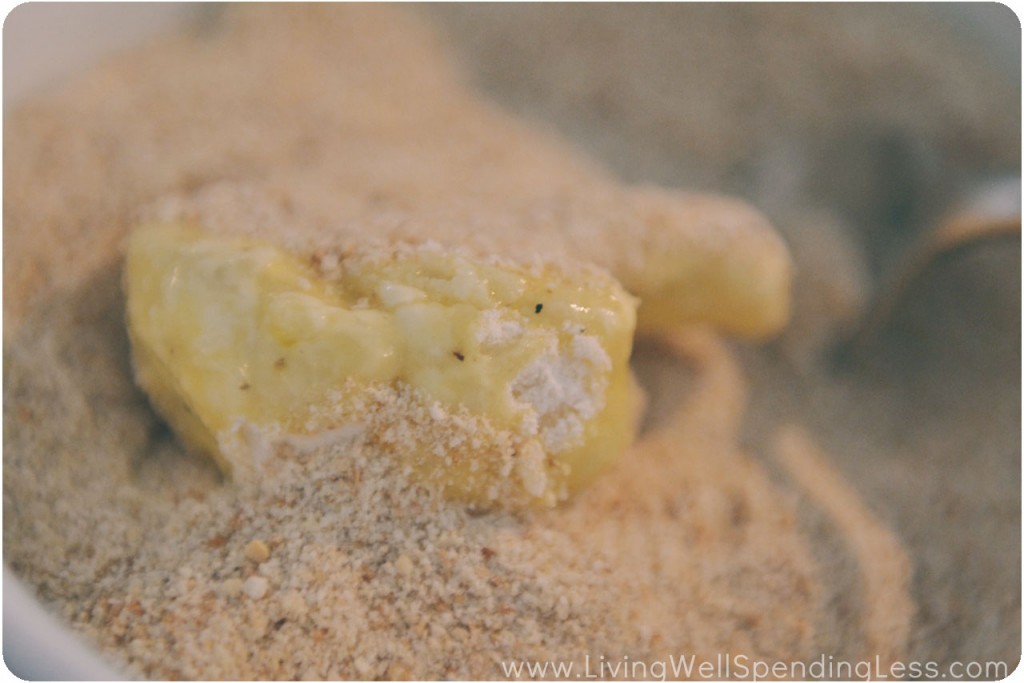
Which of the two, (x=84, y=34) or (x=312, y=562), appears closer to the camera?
(x=312, y=562)

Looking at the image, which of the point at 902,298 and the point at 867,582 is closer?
the point at 867,582

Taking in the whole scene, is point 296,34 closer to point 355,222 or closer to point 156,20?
point 156,20

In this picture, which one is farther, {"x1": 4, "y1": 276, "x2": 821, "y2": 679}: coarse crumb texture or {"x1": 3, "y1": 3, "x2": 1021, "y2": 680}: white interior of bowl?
{"x1": 3, "y1": 3, "x2": 1021, "y2": 680}: white interior of bowl

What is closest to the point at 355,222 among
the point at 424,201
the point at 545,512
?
the point at 424,201

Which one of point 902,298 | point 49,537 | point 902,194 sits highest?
point 902,194

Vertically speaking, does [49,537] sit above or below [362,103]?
below

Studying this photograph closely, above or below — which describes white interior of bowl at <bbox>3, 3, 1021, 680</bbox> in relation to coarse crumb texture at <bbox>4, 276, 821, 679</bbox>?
above

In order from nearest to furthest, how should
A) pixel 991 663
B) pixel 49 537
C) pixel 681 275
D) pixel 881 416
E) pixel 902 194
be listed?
pixel 49 537 < pixel 991 663 < pixel 681 275 < pixel 881 416 < pixel 902 194

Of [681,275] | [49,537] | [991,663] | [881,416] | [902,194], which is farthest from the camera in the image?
[902,194]

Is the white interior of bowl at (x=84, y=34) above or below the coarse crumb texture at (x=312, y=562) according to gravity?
above

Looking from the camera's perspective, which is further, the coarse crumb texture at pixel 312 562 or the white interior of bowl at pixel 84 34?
the white interior of bowl at pixel 84 34

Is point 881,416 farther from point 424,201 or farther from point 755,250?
point 424,201
